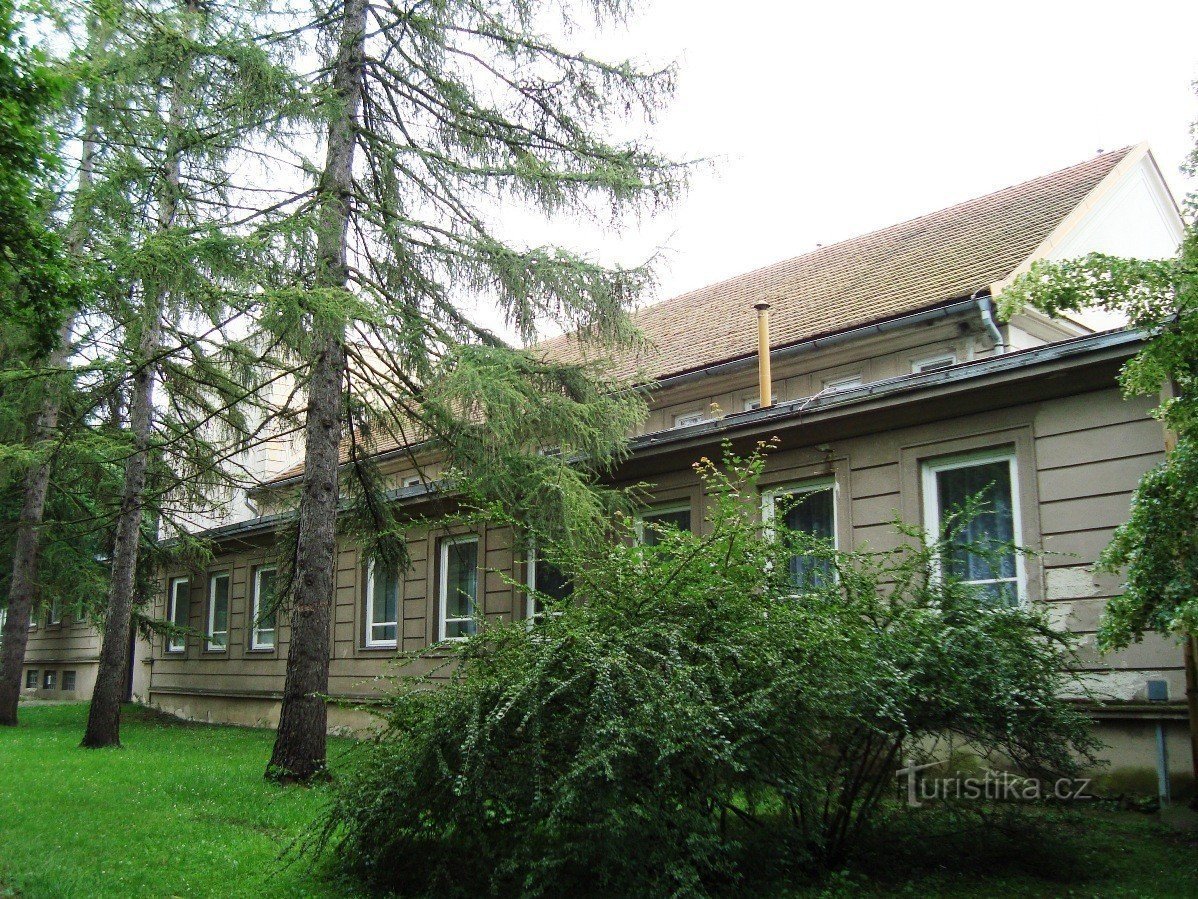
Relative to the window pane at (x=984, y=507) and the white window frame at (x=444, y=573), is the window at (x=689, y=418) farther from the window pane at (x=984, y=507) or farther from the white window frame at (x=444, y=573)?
the window pane at (x=984, y=507)

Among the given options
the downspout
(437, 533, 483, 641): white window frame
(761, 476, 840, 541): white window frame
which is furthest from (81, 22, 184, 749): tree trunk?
the downspout

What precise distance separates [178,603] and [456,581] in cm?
1253

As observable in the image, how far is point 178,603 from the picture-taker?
86.0ft

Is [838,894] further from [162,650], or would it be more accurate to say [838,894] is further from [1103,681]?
[162,650]

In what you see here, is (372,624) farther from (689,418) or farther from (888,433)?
(888,433)

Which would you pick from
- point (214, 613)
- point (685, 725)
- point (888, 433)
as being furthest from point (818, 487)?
point (214, 613)

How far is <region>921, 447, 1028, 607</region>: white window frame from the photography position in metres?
9.60

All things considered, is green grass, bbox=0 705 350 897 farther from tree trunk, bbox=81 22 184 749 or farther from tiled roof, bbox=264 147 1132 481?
tiled roof, bbox=264 147 1132 481

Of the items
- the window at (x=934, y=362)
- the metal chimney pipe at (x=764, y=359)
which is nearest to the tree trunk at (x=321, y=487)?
the metal chimney pipe at (x=764, y=359)

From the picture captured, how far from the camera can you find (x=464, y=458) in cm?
1179

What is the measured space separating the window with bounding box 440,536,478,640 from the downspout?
8.23 metres

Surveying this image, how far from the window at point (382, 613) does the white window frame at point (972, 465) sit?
10.2m

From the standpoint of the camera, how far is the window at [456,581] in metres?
16.5

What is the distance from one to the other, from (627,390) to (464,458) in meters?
2.05
